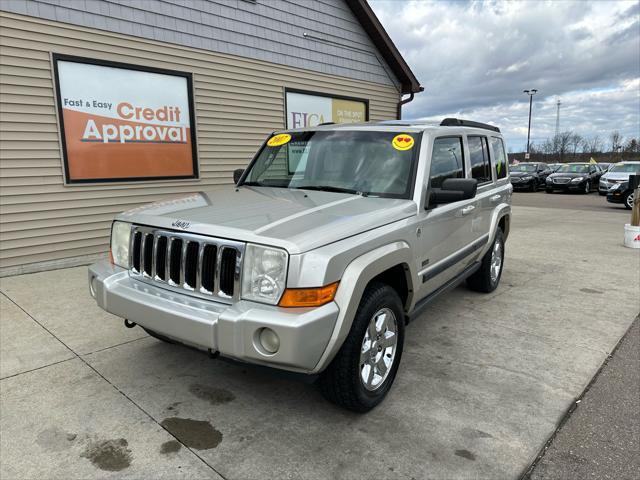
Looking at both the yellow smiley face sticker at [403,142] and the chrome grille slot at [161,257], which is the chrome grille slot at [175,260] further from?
the yellow smiley face sticker at [403,142]

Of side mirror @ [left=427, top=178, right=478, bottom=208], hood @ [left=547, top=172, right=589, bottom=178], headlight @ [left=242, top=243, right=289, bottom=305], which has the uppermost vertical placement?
side mirror @ [left=427, top=178, right=478, bottom=208]

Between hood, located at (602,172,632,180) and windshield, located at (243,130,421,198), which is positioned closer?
windshield, located at (243,130,421,198)

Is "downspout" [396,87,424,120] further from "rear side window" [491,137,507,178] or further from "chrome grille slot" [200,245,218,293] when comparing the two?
"chrome grille slot" [200,245,218,293]

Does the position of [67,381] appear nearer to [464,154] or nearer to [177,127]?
[464,154]

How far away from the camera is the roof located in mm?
10049

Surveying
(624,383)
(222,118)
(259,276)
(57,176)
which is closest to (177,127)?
(222,118)

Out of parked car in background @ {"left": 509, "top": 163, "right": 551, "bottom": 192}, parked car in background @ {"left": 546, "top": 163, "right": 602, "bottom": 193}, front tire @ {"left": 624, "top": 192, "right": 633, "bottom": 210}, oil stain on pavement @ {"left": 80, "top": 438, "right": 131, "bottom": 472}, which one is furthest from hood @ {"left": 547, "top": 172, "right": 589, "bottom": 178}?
oil stain on pavement @ {"left": 80, "top": 438, "right": 131, "bottom": 472}

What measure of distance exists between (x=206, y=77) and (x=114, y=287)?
5776 mm

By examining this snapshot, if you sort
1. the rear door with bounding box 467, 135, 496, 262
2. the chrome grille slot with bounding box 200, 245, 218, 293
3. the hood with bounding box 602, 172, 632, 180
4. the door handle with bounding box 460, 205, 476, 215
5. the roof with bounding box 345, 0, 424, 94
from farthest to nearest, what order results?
the hood with bounding box 602, 172, 632, 180, the roof with bounding box 345, 0, 424, 94, the rear door with bounding box 467, 135, 496, 262, the door handle with bounding box 460, 205, 476, 215, the chrome grille slot with bounding box 200, 245, 218, 293

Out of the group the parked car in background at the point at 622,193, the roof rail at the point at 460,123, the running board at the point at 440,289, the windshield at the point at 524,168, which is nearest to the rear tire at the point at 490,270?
the running board at the point at 440,289

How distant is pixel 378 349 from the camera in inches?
114

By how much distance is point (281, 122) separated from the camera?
29.8 ft

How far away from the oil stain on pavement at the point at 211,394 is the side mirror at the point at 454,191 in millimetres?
1939

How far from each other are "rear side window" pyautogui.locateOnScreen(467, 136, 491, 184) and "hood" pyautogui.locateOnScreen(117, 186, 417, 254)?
157 centimetres
